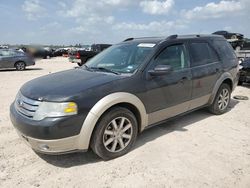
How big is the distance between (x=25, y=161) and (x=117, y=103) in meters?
1.57

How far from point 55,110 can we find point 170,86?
1.95m

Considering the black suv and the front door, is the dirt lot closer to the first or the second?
the black suv

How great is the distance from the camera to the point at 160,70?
3.49 meters

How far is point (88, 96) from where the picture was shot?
9.73 ft

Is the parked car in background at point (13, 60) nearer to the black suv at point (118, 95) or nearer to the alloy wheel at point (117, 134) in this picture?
the black suv at point (118, 95)

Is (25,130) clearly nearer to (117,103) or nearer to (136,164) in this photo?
(117,103)

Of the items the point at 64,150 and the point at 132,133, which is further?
the point at 132,133

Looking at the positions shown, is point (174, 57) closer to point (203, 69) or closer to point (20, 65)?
point (203, 69)

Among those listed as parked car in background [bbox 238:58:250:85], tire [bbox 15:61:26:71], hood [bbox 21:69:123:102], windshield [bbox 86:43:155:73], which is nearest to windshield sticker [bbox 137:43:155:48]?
windshield [bbox 86:43:155:73]

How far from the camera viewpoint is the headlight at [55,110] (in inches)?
111

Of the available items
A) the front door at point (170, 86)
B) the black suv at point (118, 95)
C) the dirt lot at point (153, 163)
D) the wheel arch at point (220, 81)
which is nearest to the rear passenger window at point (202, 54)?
the black suv at point (118, 95)

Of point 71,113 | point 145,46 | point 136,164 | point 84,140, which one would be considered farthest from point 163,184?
point 145,46

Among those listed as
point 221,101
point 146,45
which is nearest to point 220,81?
point 221,101

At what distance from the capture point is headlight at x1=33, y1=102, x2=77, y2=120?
111 inches
